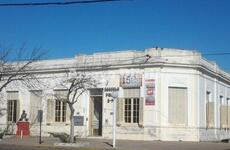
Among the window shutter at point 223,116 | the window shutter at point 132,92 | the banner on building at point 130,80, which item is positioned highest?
the banner on building at point 130,80

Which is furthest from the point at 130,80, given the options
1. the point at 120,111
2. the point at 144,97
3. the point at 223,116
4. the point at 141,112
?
the point at 223,116

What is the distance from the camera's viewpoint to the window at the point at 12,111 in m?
48.5

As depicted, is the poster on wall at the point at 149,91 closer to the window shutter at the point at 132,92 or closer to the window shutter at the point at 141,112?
the window shutter at the point at 141,112

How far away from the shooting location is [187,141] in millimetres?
40344

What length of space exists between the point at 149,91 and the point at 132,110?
2.35m

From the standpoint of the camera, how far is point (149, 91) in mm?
40875

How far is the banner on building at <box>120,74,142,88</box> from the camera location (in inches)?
1633

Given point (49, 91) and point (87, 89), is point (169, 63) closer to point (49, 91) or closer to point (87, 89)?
point (87, 89)

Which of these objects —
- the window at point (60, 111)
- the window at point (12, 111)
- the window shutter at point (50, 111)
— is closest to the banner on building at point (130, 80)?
the window at point (60, 111)

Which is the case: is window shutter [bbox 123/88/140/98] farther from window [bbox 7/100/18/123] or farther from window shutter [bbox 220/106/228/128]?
window [bbox 7/100/18/123]

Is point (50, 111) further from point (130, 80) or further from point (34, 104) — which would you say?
point (130, 80)

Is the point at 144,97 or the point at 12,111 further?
the point at 12,111

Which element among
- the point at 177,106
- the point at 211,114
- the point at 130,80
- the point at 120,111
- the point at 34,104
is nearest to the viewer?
the point at 177,106

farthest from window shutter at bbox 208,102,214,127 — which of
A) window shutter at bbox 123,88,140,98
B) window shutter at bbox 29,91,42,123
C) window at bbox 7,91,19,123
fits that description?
window at bbox 7,91,19,123
